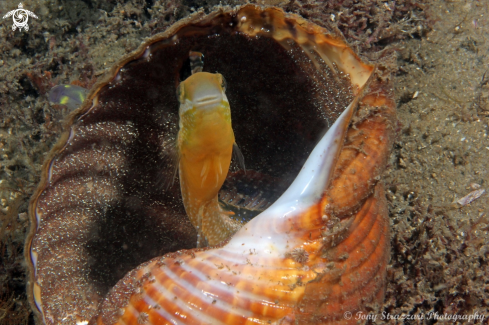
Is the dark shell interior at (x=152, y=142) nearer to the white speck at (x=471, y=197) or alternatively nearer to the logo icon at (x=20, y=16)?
the white speck at (x=471, y=197)

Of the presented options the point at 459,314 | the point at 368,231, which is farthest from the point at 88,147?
the point at 459,314

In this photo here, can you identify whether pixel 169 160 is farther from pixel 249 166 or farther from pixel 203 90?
pixel 249 166

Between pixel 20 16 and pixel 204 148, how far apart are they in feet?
8.60

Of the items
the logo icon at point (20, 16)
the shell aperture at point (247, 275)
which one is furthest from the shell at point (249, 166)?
the logo icon at point (20, 16)

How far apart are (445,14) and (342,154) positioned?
2627 mm

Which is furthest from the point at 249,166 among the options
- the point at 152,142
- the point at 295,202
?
the point at 295,202

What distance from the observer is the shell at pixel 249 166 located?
146 centimetres

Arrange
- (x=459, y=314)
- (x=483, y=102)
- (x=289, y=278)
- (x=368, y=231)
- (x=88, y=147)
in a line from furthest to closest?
1. (x=483, y=102)
2. (x=88, y=147)
3. (x=459, y=314)
4. (x=368, y=231)
5. (x=289, y=278)

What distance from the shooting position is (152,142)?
114 inches

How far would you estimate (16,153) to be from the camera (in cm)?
296

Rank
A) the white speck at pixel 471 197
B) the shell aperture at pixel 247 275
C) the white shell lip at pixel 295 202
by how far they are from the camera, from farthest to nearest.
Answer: the white speck at pixel 471 197 < the white shell lip at pixel 295 202 < the shell aperture at pixel 247 275

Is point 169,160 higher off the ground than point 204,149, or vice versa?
point 204,149

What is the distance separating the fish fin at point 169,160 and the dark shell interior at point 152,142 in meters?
0.02

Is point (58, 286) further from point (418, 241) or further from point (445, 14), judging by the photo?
point (445, 14)
